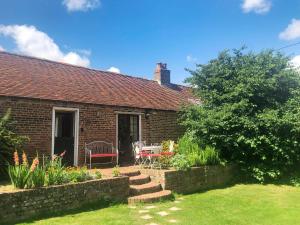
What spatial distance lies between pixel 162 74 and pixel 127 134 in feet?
25.2

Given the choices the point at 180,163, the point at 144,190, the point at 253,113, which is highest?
the point at 253,113

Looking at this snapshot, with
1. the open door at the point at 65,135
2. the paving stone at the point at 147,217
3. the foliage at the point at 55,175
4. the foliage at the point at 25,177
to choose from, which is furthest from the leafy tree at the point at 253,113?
the foliage at the point at 25,177

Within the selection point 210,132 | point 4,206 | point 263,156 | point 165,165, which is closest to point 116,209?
point 4,206

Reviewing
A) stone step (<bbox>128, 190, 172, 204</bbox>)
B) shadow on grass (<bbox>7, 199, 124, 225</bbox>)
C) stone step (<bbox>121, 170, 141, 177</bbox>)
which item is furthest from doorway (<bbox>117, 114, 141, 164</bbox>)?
shadow on grass (<bbox>7, 199, 124, 225</bbox>)

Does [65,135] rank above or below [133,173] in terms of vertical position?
above

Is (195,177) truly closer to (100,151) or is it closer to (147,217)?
(100,151)

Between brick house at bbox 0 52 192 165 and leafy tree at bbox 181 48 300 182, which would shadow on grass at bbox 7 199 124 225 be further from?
leafy tree at bbox 181 48 300 182

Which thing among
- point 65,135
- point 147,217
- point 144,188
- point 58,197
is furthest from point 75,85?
point 147,217

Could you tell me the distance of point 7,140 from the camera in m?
10.6

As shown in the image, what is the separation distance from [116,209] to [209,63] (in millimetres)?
8745

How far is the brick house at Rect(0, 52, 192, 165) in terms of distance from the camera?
12039 millimetres

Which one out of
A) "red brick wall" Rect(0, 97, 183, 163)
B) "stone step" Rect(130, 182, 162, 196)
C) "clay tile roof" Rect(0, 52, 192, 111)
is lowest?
"stone step" Rect(130, 182, 162, 196)

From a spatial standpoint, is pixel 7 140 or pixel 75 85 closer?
pixel 7 140

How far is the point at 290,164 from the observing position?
1431 centimetres
